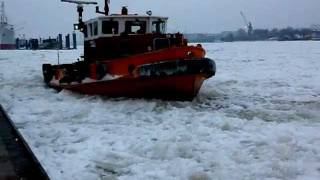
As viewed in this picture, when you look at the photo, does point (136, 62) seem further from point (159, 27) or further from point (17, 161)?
point (17, 161)

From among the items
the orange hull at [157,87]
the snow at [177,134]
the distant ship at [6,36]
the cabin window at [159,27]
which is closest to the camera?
the snow at [177,134]

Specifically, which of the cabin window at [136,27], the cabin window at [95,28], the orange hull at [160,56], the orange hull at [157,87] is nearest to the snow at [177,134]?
the orange hull at [157,87]

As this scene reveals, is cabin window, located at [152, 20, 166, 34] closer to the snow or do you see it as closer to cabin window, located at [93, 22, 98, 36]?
cabin window, located at [93, 22, 98, 36]

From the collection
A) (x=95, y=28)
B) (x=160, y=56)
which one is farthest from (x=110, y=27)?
(x=160, y=56)

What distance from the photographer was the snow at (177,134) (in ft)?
20.3

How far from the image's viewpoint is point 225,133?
8.21 metres

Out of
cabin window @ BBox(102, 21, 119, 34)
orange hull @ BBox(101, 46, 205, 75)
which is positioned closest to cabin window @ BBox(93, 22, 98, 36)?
cabin window @ BBox(102, 21, 119, 34)

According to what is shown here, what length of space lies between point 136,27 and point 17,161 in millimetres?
7708

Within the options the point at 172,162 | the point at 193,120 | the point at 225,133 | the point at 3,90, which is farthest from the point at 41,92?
the point at 172,162

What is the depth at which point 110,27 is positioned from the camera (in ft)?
42.9

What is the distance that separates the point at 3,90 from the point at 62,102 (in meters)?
3.68

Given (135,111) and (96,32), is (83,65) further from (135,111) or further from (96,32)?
(135,111)

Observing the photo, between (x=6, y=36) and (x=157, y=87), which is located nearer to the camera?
(x=157, y=87)

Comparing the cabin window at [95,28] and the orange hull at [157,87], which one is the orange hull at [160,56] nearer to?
the orange hull at [157,87]
